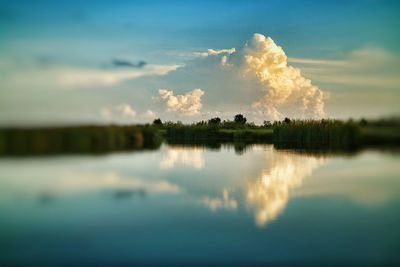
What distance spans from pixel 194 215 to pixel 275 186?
668 cm

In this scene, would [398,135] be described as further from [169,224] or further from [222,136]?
[222,136]

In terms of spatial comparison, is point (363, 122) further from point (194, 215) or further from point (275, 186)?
point (194, 215)

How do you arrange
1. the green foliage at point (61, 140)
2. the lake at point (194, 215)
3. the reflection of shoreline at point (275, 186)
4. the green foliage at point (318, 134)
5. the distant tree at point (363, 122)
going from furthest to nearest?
the green foliage at point (318, 134) → the distant tree at point (363, 122) → the green foliage at point (61, 140) → the reflection of shoreline at point (275, 186) → the lake at point (194, 215)

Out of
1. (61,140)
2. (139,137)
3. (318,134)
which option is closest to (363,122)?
(318,134)

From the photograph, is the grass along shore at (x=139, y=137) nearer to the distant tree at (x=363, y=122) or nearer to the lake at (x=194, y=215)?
the distant tree at (x=363, y=122)

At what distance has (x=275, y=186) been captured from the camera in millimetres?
19781

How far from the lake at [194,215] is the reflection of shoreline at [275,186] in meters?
0.06

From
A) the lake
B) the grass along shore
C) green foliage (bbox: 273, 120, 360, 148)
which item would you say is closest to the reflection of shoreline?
the lake

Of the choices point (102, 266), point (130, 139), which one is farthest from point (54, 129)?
point (102, 266)

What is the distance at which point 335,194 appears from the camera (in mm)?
18031

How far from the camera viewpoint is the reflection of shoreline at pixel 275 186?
14.8 meters

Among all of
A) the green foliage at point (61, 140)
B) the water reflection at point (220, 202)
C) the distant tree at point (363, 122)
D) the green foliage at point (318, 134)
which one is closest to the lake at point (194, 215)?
the water reflection at point (220, 202)

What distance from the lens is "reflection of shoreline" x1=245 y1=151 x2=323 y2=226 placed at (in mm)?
14773

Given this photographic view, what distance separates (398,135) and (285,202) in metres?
15.5
